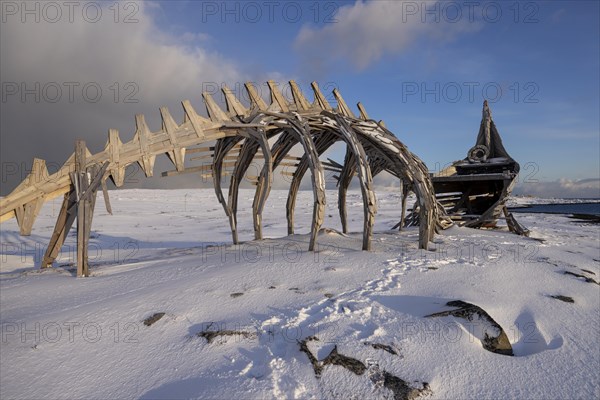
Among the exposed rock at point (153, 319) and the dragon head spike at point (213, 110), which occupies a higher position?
the dragon head spike at point (213, 110)

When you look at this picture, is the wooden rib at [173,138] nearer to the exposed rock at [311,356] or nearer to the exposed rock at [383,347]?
the exposed rock at [311,356]

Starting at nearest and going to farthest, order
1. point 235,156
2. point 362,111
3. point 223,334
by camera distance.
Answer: point 223,334
point 235,156
point 362,111

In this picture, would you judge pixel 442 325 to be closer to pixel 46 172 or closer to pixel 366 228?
pixel 366 228

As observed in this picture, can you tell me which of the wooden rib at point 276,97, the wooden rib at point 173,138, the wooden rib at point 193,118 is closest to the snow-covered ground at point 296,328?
the wooden rib at point 173,138

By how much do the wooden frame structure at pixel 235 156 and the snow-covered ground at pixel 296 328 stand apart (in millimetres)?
1056

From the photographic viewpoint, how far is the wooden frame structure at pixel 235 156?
211 inches

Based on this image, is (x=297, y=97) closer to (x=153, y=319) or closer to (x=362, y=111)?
(x=362, y=111)

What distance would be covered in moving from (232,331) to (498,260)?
16.2 ft

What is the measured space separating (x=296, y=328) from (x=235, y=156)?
17.8 feet

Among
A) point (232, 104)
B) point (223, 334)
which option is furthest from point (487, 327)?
point (232, 104)

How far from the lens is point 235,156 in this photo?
320 inches

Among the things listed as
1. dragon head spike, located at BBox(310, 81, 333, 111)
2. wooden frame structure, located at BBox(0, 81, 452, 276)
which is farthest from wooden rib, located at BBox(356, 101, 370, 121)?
dragon head spike, located at BBox(310, 81, 333, 111)

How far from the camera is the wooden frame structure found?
5.37 m

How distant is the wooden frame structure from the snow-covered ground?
3.46 feet
